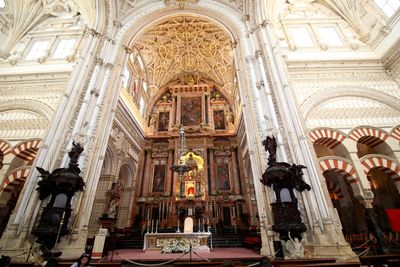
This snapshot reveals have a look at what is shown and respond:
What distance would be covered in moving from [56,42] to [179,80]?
34.2 feet

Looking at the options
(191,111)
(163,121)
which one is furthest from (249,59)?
(163,121)

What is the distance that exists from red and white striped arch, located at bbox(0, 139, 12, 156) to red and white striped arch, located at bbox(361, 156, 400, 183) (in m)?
15.0

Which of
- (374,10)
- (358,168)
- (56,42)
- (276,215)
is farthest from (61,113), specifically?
(374,10)

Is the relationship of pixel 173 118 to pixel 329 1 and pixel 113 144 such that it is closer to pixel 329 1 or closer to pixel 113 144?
pixel 113 144

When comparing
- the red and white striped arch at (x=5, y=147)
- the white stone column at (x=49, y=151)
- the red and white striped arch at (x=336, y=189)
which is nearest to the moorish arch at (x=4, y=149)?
the red and white striped arch at (x=5, y=147)

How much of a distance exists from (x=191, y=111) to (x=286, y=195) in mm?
13913

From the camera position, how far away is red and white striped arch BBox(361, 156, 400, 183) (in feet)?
25.9

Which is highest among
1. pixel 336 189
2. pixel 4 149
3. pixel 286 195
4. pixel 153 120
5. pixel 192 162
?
pixel 153 120

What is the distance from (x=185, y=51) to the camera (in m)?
17.5

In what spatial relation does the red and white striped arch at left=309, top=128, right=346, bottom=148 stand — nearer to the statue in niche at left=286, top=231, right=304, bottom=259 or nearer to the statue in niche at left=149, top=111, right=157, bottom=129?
the statue in niche at left=286, top=231, right=304, bottom=259

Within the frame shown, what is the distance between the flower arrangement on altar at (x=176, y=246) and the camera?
26.9ft

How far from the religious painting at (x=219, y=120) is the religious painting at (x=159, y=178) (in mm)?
6124

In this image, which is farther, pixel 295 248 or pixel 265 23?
pixel 265 23

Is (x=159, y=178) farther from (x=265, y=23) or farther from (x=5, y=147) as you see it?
(x=265, y=23)
